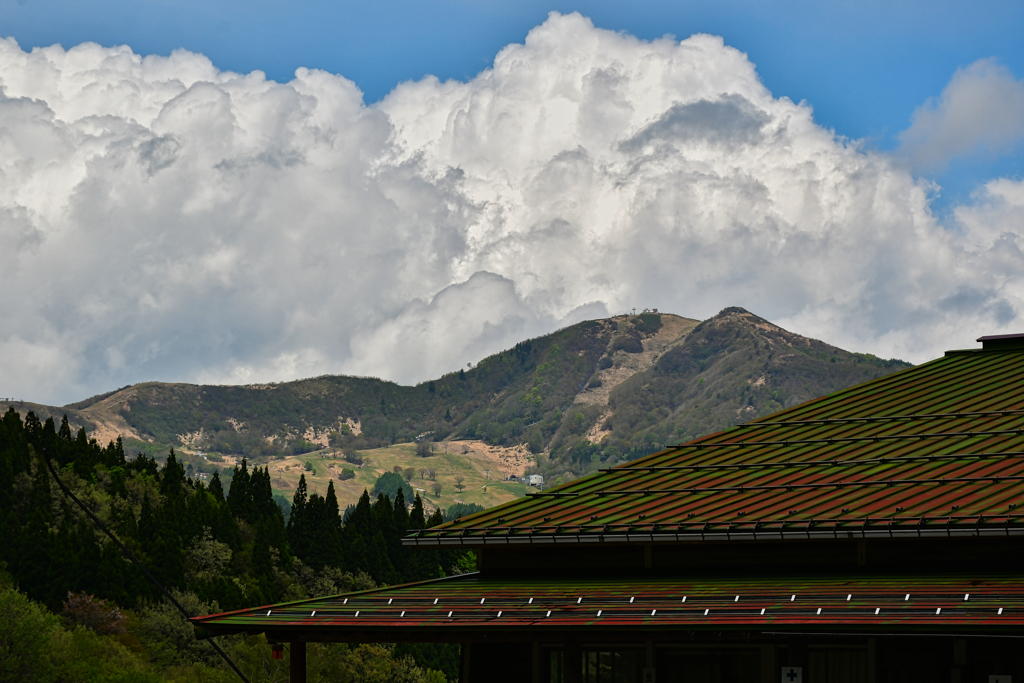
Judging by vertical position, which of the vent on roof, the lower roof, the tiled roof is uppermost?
the vent on roof

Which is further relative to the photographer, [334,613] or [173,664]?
[173,664]

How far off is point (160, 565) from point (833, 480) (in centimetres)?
9746

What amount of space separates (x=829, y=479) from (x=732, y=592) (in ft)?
14.7

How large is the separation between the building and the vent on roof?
328 cm

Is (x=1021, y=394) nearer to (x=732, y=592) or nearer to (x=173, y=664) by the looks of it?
(x=732, y=592)

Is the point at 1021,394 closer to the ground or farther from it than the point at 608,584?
farther from it

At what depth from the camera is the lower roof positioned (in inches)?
700

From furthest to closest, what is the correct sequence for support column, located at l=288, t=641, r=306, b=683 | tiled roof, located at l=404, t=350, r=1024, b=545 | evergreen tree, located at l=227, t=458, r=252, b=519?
1. evergreen tree, located at l=227, t=458, r=252, b=519
2. support column, located at l=288, t=641, r=306, b=683
3. tiled roof, located at l=404, t=350, r=1024, b=545

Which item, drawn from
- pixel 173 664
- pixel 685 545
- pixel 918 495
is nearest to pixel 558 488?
pixel 685 545

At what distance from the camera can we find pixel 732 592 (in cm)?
2058

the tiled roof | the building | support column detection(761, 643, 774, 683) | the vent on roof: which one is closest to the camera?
the building

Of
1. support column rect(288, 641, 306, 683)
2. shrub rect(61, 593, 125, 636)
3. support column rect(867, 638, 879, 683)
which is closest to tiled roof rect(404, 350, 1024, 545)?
support column rect(867, 638, 879, 683)

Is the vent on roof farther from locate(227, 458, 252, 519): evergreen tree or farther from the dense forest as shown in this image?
locate(227, 458, 252, 519): evergreen tree

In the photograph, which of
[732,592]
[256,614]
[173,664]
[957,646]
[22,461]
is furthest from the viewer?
[22,461]
